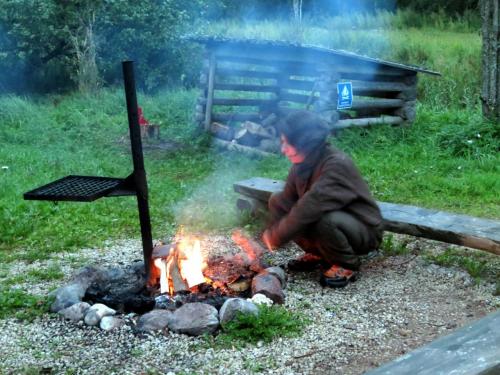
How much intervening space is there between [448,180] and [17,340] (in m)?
5.37

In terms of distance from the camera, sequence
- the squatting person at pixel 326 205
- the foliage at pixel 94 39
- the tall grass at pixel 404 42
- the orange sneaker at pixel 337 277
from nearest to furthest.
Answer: the squatting person at pixel 326 205 < the orange sneaker at pixel 337 277 < the tall grass at pixel 404 42 < the foliage at pixel 94 39

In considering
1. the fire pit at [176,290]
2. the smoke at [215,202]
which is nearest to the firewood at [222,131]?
the smoke at [215,202]

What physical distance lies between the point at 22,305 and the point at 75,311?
0.52m

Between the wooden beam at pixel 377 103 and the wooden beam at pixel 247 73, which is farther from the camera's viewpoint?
the wooden beam at pixel 247 73

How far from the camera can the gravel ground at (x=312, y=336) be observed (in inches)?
141

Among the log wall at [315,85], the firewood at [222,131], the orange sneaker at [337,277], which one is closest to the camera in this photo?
the orange sneaker at [337,277]

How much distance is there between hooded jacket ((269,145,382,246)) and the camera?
4.57 metres

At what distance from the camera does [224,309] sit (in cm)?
400

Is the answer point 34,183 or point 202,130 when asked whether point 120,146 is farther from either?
point 34,183

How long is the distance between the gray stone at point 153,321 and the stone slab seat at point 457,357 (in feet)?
5.51

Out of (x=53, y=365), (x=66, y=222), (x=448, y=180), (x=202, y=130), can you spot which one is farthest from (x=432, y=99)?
(x=53, y=365)

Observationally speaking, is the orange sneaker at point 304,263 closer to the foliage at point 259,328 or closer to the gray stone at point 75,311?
the foliage at point 259,328

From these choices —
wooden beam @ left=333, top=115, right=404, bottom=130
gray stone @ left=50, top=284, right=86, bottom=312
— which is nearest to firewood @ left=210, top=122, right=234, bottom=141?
wooden beam @ left=333, top=115, right=404, bottom=130

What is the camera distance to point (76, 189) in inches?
167
